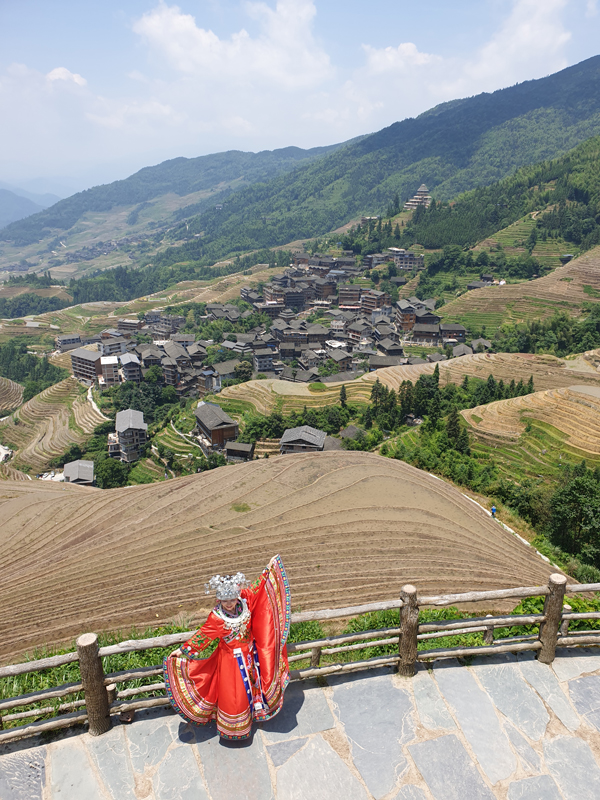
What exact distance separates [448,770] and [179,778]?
1835 mm

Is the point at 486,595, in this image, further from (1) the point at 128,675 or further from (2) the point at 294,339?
(2) the point at 294,339

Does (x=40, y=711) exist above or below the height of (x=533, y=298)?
above

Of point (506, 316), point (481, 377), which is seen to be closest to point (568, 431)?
point (481, 377)

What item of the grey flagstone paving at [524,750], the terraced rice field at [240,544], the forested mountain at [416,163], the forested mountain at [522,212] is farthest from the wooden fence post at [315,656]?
the forested mountain at [416,163]

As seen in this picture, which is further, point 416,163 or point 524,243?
point 416,163

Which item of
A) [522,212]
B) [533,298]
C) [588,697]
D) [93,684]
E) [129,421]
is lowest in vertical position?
[129,421]

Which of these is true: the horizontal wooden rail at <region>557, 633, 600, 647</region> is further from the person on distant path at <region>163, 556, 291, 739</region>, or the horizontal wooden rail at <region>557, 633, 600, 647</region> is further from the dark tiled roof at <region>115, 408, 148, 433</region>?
the dark tiled roof at <region>115, 408, 148, 433</region>

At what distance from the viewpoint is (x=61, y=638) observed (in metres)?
7.61

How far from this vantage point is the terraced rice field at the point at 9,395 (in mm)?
49391

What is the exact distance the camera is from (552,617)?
161 inches

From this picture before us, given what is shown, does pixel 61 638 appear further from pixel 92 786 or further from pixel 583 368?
pixel 583 368

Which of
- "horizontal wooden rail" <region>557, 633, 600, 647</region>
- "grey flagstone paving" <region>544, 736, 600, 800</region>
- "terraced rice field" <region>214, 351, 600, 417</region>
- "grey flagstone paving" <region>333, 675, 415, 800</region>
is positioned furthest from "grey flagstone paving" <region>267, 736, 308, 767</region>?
"terraced rice field" <region>214, 351, 600, 417</region>

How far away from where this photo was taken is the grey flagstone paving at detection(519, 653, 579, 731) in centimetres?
376

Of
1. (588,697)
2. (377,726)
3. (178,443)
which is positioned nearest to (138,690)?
(377,726)
